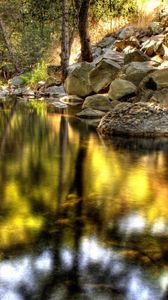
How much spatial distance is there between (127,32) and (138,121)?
15.4 m

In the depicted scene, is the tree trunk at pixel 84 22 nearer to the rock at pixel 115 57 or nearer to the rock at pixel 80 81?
the rock at pixel 115 57

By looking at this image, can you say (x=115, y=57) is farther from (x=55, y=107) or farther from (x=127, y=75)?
(x=127, y=75)

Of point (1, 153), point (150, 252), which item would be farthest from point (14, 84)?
point (150, 252)

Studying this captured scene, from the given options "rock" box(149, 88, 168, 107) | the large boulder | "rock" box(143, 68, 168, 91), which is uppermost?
"rock" box(143, 68, 168, 91)

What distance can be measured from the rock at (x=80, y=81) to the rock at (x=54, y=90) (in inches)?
118

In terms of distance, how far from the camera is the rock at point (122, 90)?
574 inches

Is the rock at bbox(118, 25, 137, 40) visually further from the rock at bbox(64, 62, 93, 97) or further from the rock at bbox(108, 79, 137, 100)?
the rock at bbox(108, 79, 137, 100)

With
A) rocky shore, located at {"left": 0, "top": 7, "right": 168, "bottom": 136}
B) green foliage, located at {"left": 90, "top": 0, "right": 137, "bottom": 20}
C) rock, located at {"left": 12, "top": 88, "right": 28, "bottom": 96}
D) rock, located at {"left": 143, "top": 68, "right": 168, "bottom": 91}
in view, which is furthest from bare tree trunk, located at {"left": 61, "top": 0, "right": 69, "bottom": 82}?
rock, located at {"left": 143, "top": 68, "right": 168, "bottom": 91}

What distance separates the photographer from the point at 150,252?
13.6ft

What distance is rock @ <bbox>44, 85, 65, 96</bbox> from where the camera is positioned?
72.4 ft

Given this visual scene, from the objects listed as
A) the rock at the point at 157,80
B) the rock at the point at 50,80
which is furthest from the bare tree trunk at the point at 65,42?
the rock at the point at 157,80

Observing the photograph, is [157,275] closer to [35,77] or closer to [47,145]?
[47,145]

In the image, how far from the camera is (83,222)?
192 inches

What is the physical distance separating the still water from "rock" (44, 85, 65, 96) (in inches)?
510
